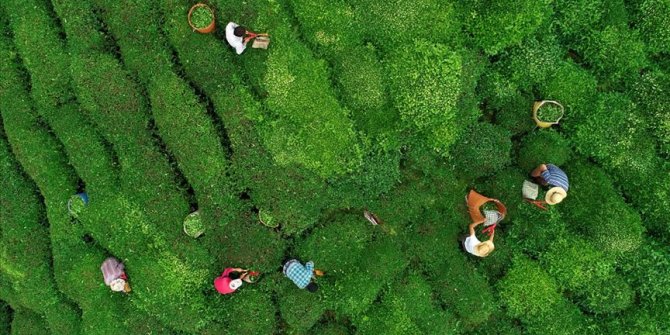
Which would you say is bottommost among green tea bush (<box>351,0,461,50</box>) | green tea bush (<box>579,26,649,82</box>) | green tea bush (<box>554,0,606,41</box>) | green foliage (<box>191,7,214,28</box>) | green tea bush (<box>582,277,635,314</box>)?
green tea bush (<box>582,277,635,314</box>)

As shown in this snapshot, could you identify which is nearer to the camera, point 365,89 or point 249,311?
point 365,89

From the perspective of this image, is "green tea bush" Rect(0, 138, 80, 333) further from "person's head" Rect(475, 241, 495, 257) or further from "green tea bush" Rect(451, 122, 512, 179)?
"green tea bush" Rect(451, 122, 512, 179)

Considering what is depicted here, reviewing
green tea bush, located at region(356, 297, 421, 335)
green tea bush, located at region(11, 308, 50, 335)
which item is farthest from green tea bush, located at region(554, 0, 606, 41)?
green tea bush, located at region(11, 308, 50, 335)

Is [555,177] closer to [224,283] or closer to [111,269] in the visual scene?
[224,283]

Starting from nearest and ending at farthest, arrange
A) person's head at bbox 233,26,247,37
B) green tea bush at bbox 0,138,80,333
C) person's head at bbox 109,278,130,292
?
person's head at bbox 233,26,247,37 < person's head at bbox 109,278,130,292 < green tea bush at bbox 0,138,80,333

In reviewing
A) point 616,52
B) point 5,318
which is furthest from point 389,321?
point 5,318

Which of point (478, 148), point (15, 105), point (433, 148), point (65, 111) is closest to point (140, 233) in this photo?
point (65, 111)

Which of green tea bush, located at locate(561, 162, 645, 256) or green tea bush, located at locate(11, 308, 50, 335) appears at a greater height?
green tea bush, located at locate(561, 162, 645, 256)
